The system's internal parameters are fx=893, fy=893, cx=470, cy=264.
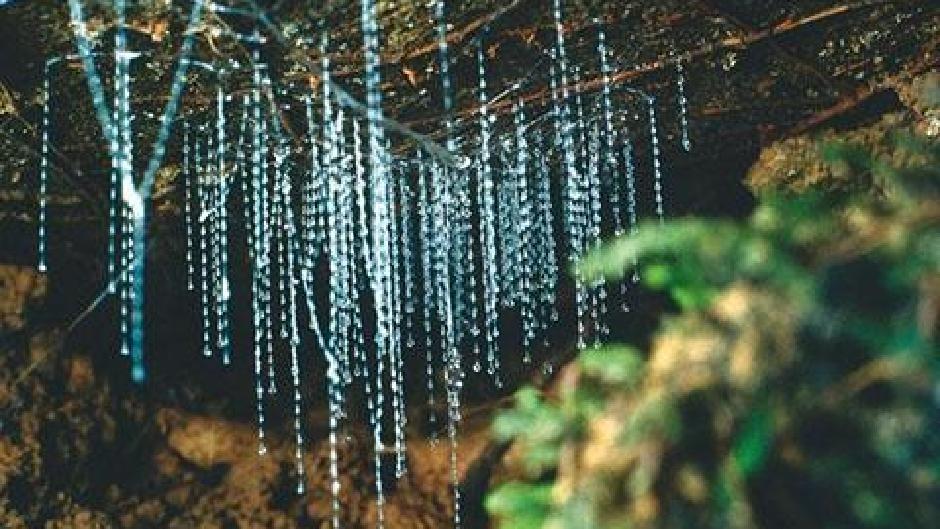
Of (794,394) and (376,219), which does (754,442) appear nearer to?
(794,394)

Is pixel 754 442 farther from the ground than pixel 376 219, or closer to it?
closer to it

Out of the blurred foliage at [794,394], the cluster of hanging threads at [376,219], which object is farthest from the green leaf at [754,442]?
the cluster of hanging threads at [376,219]

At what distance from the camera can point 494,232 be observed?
22.5 feet

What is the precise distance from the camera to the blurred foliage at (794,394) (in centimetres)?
148

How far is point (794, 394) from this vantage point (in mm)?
1501

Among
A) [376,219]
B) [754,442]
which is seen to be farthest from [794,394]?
[376,219]

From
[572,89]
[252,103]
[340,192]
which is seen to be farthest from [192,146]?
[572,89]

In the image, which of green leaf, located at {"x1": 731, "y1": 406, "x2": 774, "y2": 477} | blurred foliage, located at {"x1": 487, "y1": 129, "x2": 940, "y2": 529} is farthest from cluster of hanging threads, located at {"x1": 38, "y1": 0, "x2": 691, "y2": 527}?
green leaf, located at {"x1": 731, "y1": 406, "x2": 774, "y2": 477}

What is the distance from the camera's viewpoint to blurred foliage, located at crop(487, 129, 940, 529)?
4.86ft

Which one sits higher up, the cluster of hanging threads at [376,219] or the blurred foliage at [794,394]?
the cluster of hanging threads at [376,219]

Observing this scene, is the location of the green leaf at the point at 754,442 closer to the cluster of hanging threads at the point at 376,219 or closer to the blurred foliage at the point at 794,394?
the blurred foliage at the point at 794,394

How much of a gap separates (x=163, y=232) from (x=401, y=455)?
2579 mm

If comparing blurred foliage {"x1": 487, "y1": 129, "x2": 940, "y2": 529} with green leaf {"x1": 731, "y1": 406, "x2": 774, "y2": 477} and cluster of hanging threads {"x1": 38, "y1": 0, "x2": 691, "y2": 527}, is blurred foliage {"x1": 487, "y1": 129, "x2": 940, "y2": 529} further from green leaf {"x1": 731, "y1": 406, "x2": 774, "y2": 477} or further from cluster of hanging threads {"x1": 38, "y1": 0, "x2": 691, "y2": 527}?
cluster of hanging threads {"x1": 38, "y1": 0, "x2": 691, "y2": 527}

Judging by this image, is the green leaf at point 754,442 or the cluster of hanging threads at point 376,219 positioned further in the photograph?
the cluster of hanging threads at point 376,219
